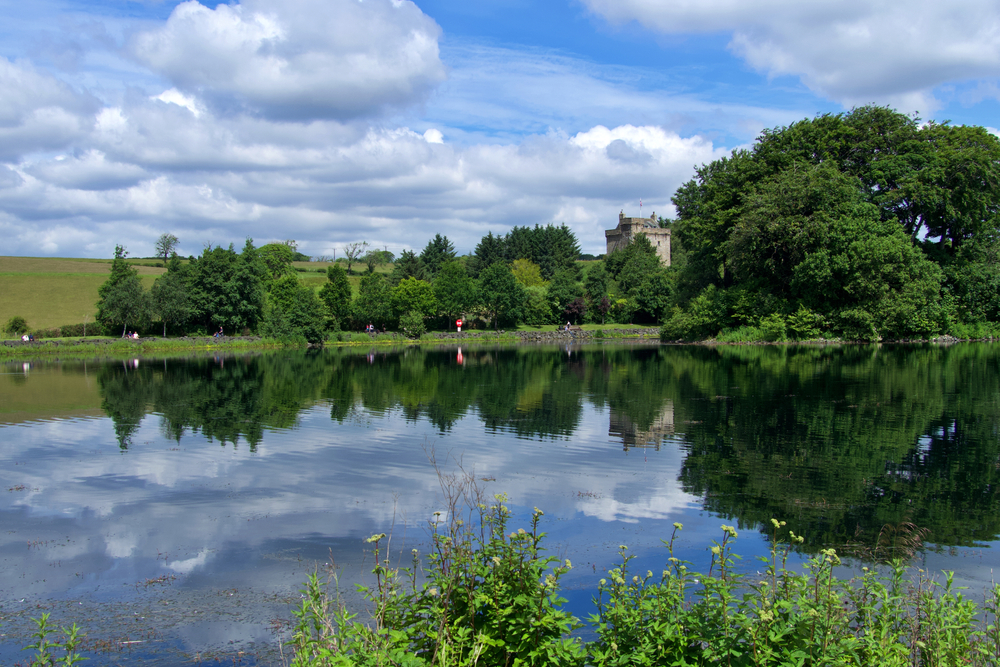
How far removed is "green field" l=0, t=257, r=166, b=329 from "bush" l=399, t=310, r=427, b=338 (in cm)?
3631

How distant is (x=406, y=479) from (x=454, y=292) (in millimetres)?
75622

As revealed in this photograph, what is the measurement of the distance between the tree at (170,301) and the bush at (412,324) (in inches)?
941

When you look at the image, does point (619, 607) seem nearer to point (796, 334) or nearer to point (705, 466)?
point (705, 466)

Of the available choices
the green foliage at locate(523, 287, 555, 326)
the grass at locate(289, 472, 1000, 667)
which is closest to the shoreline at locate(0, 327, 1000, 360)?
the green foliage at locate(523, 287, 555, 326)

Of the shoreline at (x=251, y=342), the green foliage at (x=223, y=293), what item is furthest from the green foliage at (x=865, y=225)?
the green foliage at (x=223, y=293)

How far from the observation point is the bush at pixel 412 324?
84.5 metres

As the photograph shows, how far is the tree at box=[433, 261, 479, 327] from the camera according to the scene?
9031cm

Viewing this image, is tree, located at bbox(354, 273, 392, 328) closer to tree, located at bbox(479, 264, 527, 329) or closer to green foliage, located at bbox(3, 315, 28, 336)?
tree, located at bbox(479, 264, 527, 329)

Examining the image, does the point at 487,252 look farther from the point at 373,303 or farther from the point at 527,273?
the point at 373,303

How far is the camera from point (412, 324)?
84625 millimetres

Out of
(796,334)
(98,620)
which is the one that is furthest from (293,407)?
(796,334)

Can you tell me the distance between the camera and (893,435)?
59.8 feet

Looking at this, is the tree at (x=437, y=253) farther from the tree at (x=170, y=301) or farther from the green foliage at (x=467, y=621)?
the green foliage at (x=467, y=621)

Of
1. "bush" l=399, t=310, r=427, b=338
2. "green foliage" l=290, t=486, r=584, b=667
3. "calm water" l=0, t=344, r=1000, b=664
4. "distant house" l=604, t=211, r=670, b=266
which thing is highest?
"distant house" l=604, t=211, r=670, b=266
